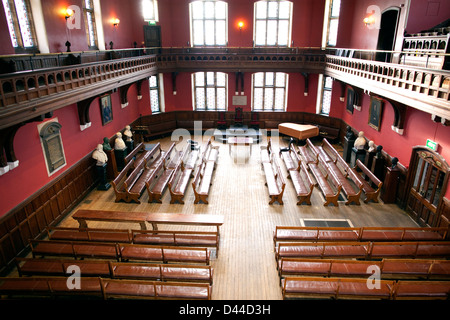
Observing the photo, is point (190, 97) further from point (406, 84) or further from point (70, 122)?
point (406, 84)

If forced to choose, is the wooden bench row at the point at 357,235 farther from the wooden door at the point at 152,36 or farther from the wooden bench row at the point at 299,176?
the wooden door at the point at 152,36

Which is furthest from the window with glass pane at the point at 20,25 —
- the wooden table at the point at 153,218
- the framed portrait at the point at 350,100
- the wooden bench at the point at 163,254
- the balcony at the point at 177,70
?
the framed portrait at the point at 350,100

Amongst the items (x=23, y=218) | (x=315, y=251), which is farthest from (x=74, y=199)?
(x=315, y=251)

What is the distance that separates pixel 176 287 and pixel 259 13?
1595 cm

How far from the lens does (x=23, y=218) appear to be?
8141 millimetres

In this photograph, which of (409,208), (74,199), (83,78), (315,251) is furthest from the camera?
(74,199)

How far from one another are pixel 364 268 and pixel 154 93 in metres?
15.3

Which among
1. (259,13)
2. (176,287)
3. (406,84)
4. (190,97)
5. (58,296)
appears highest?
(259,13)

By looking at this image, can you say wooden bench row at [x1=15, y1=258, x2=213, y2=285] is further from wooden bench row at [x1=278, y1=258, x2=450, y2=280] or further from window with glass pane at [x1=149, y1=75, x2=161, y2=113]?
window with glass pane at [x1=149, y1=75, x2=161, y2=113]

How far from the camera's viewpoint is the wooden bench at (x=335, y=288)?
20.0ft

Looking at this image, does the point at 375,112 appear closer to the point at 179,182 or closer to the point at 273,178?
the point at 273,178

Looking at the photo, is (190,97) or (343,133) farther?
(190,97)

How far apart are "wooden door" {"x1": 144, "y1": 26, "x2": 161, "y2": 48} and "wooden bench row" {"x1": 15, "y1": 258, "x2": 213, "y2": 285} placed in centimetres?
1371

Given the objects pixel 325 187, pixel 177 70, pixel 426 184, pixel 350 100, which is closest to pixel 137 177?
pixel 325 187
